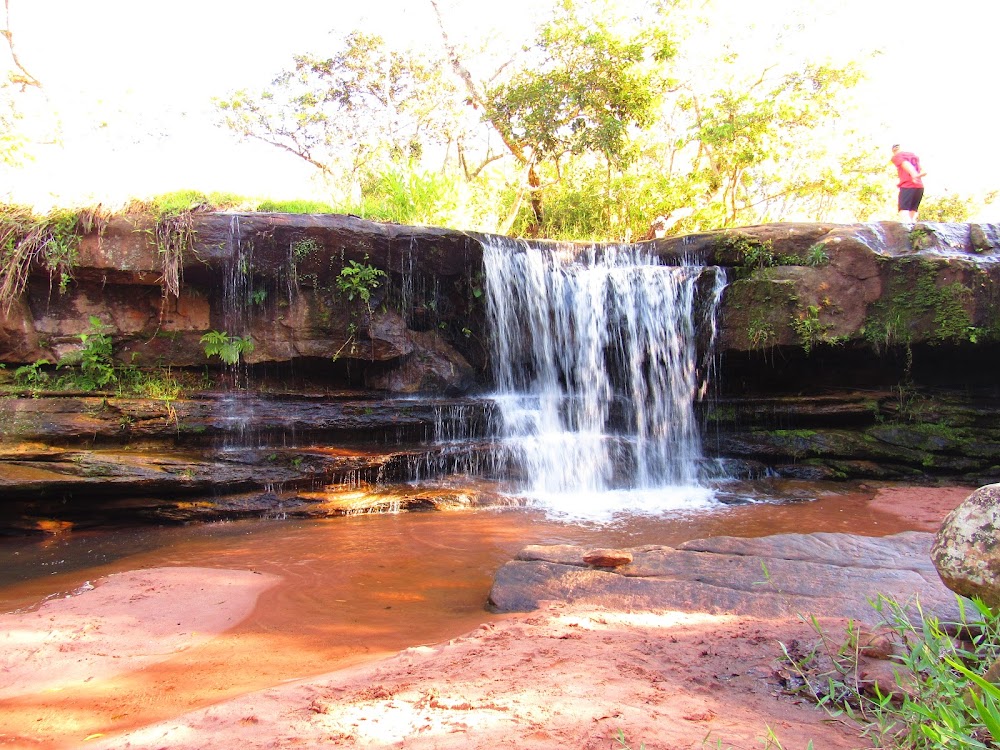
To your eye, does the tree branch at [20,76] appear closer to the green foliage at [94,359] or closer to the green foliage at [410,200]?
the green foliage at [410,200]

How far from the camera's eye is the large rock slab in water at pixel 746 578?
10.6ft

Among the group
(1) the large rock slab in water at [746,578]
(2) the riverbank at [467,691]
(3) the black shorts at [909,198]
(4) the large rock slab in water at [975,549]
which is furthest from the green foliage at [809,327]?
(4) the large rock slab in water at [975,549]

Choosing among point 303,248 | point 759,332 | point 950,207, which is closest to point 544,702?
point 303,248

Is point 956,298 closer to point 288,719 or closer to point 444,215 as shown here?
point 444,215

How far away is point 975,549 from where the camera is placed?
2.12m

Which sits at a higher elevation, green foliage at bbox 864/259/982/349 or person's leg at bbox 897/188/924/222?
person's leg at bbox 897/188/924/222

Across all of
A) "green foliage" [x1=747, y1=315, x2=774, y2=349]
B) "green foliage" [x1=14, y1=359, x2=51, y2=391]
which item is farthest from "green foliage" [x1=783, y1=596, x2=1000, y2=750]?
"green foliage" [x1=14, y1=359, x2=51, y2=391]

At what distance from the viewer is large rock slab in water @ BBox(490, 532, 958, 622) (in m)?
3.22

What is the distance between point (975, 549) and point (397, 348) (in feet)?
22.7

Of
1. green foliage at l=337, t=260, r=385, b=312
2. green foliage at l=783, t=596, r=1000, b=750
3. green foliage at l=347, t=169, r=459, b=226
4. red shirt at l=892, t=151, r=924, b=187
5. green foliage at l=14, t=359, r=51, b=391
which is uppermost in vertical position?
red shirt at l=892, t=151, r=924, b=187

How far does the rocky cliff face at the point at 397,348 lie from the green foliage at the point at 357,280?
0.03 meters

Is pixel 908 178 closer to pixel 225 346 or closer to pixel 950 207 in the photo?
pixel 225 346

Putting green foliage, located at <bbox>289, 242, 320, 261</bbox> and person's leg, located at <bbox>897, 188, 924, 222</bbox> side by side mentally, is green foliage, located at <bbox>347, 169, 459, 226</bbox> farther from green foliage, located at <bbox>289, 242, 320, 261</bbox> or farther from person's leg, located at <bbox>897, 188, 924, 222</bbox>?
person's leg, located at <bbox>897, 188, 924, 222</bbox>

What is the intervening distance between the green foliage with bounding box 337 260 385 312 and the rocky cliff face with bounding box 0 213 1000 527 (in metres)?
0.03
